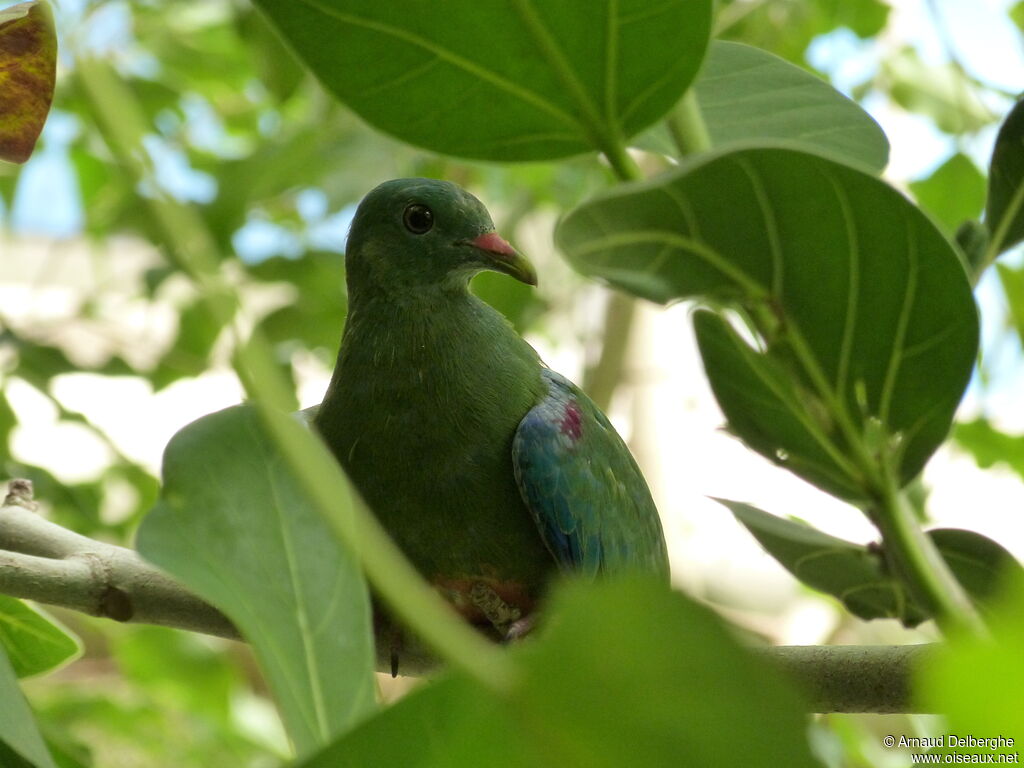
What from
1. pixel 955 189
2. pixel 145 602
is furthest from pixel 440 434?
pixel 955 189

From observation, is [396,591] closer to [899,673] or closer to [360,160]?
[899,673]

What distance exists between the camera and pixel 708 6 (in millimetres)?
695

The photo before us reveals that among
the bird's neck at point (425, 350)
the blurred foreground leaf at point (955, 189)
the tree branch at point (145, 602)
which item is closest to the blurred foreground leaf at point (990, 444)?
the blurred foreground leaf at point (955, 189)

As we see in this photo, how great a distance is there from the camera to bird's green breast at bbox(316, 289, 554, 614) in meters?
1.28

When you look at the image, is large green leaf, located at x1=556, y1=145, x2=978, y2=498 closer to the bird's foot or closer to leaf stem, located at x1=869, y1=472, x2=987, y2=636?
leaf stem, located at x1=869, y1=472, x2=987, y2=636

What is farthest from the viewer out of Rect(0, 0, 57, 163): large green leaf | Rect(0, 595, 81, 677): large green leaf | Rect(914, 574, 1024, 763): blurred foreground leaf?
Rect(0, 595, 81, 677): large green leaf

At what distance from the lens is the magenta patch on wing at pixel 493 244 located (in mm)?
1431

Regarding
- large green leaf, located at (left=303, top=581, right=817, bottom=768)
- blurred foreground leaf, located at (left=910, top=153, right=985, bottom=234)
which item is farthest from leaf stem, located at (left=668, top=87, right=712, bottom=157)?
blurred foreground leaf, located at (left=910, top=153, right=985, bottom=234)

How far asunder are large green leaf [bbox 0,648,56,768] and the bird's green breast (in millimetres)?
598

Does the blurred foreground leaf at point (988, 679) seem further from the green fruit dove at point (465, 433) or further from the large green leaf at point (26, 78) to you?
the green fruit dove at point (465, 433)

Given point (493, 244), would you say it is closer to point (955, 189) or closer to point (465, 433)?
point (465, 433)

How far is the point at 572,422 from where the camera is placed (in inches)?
55.0

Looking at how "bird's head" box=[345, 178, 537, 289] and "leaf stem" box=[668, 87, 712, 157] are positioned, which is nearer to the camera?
"leaf stem" box=[668, 87, 712, 157]

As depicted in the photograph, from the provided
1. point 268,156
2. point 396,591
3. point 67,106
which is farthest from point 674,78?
point 67,106
